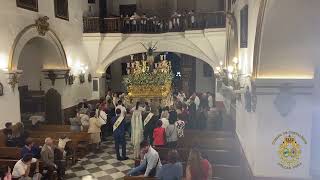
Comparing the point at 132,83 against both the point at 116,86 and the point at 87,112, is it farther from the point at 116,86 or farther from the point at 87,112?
the point at 116,86

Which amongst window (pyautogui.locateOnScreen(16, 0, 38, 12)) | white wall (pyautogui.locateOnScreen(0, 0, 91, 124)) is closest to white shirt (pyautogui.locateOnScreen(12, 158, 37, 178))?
white wall (pyautogui.locateOnScreen(0, 0, 91, 124))

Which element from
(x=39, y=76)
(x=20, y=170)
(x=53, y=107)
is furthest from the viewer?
(x=39, y=76)

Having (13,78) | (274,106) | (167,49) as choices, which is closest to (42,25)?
(13,78)

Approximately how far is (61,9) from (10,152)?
798cm

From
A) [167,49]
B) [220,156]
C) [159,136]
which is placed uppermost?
[167,49]

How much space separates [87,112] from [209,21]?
734cm

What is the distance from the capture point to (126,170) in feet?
30.4

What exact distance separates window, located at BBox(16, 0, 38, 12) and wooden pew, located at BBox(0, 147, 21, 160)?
5.35 metres

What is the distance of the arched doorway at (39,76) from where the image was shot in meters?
13.8

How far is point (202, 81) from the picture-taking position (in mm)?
20188

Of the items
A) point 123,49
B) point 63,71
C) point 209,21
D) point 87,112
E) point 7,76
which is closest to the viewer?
point 7,76

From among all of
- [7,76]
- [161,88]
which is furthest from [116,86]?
[7,76]

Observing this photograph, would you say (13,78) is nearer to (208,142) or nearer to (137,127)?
(137,127)

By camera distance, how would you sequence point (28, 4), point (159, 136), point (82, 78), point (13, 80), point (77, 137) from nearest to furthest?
point (159, 136), point (77, 137), point (13, 80), point (28, 4), point (82, 78)
